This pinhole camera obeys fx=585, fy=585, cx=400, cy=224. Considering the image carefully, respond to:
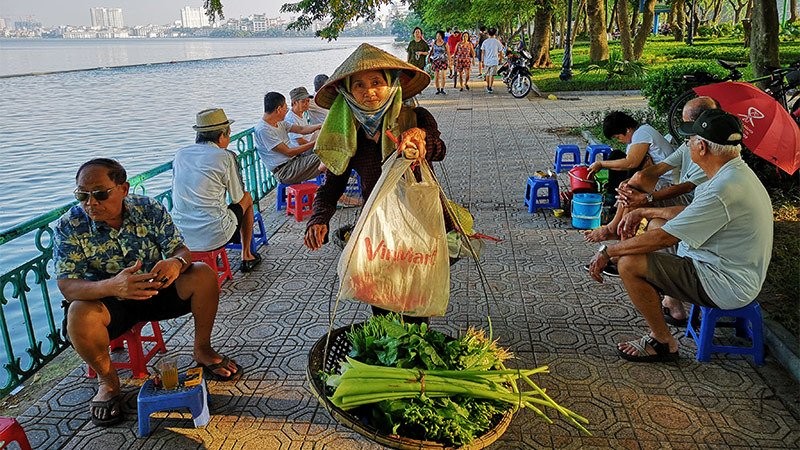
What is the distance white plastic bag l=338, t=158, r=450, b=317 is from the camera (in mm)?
2525

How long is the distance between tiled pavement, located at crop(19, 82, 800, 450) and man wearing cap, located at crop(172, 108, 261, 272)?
56 cm

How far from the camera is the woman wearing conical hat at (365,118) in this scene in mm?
2850

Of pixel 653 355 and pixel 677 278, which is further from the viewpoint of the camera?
pixel 653 355

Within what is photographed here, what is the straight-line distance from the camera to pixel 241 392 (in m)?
3.34

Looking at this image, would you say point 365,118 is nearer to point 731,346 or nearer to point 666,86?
point 731,346

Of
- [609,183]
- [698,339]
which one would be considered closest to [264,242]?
[609,183]

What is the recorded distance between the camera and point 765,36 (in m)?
7.48

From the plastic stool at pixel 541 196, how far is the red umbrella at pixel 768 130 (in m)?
2.34

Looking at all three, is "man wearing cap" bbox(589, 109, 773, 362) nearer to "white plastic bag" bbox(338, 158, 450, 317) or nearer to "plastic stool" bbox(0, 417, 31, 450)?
"white plastic bag" bbox(338, 158, 450, 317)

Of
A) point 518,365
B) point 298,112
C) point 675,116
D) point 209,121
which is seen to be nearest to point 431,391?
point 518,365

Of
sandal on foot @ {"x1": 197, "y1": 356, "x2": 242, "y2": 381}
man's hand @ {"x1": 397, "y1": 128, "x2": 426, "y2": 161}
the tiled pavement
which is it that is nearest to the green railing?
the tiled pavement

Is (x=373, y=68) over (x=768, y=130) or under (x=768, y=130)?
over

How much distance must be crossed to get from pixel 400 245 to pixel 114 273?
1.73m

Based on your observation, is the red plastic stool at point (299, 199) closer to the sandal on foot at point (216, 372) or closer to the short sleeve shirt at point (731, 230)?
the sandal on foot at point (216, 372)
